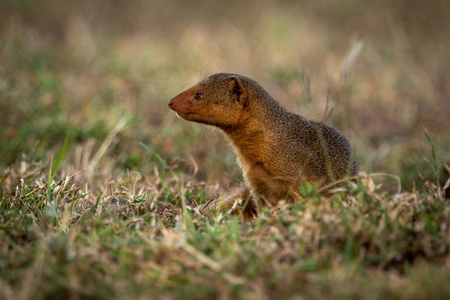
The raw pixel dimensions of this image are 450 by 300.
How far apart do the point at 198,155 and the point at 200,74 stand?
3.61 ft

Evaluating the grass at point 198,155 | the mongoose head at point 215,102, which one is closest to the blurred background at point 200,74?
the grass at point 198,155

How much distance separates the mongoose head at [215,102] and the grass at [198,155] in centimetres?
43

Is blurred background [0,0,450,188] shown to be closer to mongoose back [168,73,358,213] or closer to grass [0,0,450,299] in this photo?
grass [0,0,450,299]

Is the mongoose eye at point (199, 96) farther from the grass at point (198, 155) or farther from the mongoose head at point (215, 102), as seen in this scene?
the grass at point (198, 155)

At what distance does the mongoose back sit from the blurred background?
40cm

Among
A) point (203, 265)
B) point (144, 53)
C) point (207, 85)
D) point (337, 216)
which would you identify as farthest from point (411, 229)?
point (144, 53)

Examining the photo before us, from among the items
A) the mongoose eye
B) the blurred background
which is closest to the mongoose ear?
the mongoose eye

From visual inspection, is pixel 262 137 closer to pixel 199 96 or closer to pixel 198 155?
pixel 199 96

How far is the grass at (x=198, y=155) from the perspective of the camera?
74.6 inches

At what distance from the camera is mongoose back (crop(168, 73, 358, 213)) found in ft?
10.5

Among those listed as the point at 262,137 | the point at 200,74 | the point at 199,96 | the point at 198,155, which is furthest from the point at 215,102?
the point at 198,155

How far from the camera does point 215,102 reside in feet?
10.7

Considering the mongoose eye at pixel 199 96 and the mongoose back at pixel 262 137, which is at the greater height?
the mongoose eye at pixel 199 96

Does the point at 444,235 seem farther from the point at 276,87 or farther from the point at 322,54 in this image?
the point at 322,54
